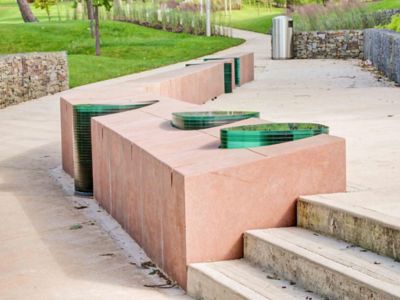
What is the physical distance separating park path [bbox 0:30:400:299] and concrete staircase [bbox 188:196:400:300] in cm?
31

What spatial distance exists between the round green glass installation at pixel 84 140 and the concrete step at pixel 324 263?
13.3ft

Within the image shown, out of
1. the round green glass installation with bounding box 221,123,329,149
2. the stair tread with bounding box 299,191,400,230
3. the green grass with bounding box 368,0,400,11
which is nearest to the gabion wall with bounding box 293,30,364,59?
the green grass with bounding box 368,0,400,11

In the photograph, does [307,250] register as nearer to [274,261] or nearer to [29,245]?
[274,261]

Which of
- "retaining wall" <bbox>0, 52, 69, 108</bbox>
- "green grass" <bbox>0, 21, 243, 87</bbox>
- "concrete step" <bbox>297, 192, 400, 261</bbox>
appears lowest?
"green grass" <bbox>0, 21, 243, 87</bbox>

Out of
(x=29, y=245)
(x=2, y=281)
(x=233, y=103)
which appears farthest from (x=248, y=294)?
(x=233, y=103)

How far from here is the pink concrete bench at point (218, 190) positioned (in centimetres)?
732

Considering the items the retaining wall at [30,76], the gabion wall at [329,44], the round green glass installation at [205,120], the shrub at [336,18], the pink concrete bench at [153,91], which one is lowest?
the gabion wall at [329,44]

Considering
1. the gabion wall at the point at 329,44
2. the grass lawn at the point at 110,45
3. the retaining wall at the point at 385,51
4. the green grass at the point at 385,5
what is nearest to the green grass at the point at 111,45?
the grass lawn at the point at 110,45

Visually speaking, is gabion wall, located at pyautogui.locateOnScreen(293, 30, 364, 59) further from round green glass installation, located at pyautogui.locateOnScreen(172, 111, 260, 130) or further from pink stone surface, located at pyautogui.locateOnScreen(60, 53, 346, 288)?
pink stone surface, located at pyautogui.locateOnScreen(60, 53, 346, 288)

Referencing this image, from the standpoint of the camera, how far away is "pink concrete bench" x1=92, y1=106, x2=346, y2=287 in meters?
7.32

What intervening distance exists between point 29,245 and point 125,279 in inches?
54.0

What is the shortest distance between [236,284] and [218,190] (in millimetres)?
709

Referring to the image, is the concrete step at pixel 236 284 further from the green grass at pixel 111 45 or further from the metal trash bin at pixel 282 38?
the metal trash bin at pixel 282 38

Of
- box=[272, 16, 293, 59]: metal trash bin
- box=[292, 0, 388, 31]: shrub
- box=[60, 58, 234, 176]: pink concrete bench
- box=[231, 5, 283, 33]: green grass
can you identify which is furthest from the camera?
box=[231, 5, 283, 33]: green grass
